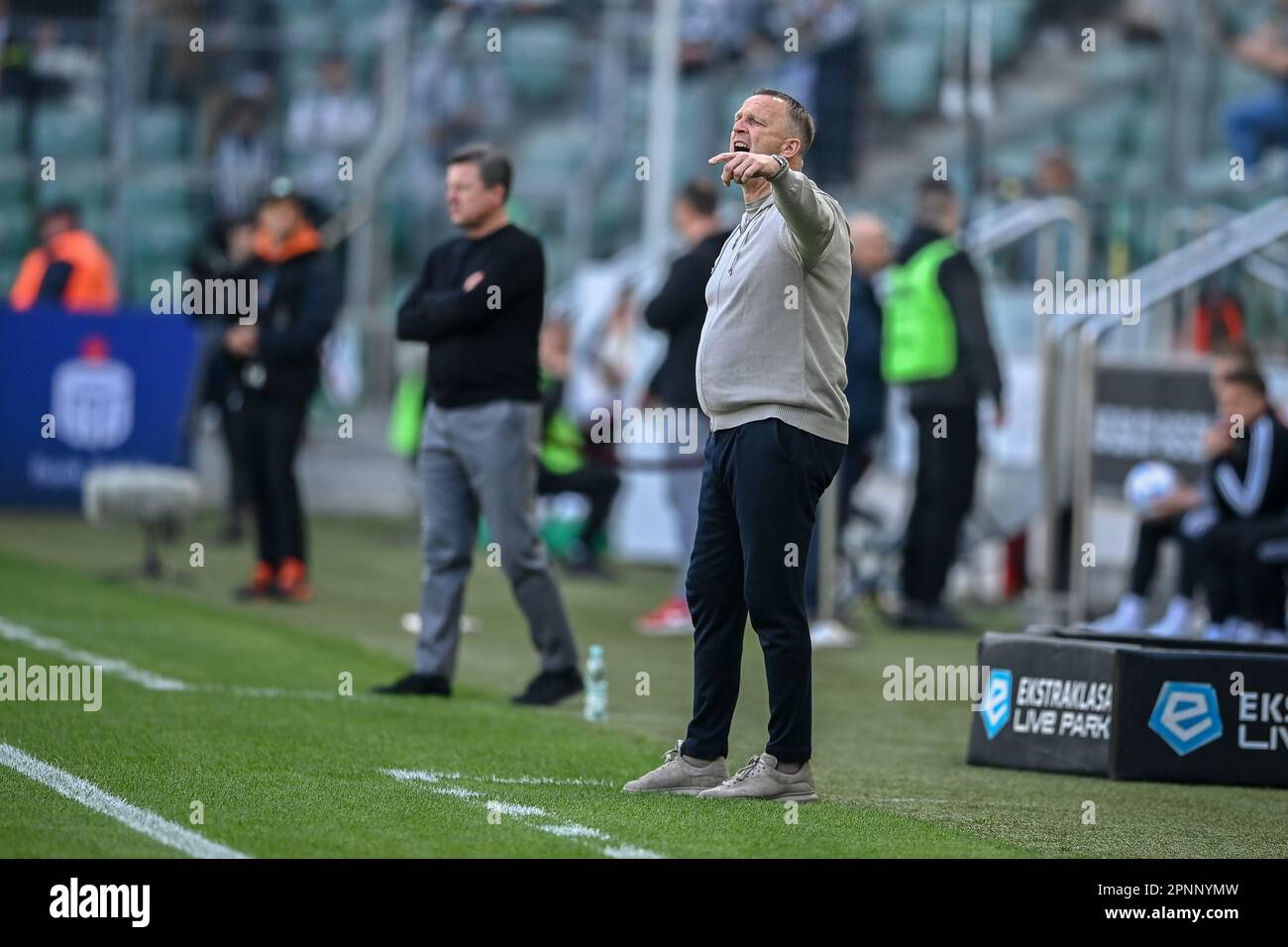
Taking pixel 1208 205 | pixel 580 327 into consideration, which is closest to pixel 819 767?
pixel 1208 205

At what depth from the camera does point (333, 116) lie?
23.9m

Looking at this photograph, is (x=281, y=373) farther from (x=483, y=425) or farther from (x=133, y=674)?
(x=483, y=425)

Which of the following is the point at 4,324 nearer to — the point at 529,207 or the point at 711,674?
the point at 529,207

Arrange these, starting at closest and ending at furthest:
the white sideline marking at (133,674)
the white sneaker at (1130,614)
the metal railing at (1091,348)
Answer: the white sideline marking at (133,674)
the white sneaker at (1130,614)
the metal railing at (1091,348)

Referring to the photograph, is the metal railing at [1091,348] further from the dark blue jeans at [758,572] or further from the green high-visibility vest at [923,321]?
the dark blue jeans at [758,572]

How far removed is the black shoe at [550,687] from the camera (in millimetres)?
9734

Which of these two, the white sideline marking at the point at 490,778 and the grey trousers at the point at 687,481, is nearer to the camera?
the white sideline marking at the point at 490,778

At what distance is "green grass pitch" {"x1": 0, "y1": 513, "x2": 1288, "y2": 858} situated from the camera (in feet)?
21.1

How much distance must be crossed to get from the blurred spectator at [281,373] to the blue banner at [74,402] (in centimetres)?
565

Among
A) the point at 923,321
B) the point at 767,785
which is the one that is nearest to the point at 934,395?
the point at 923,321

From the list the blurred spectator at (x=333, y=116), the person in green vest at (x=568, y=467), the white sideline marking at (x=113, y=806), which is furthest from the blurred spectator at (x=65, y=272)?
the white sideline marking at (x=113, y=806)

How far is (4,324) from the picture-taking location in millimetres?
19078

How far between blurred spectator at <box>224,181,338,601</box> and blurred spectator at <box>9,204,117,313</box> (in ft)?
19.7
